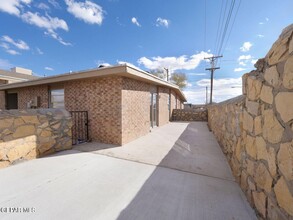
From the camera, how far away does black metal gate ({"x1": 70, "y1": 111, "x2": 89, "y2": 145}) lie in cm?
617

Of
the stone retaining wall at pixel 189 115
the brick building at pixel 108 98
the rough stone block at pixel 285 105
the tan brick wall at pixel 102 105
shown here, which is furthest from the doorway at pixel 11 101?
the rough stone block at pixel 285 105

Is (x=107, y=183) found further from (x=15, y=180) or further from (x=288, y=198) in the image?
(x=288, y=198)

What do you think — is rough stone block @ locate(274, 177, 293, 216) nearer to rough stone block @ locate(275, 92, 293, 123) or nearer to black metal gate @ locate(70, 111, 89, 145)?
rough stone block @ locate(275, 92, 293, 123)

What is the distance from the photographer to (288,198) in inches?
51.8

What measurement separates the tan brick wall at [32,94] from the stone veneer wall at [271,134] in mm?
8868

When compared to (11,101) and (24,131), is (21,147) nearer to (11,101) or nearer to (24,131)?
(24,131)

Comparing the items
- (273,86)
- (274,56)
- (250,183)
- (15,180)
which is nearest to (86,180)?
(15,180)

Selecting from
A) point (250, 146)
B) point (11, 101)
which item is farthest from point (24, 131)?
point (11, 101)

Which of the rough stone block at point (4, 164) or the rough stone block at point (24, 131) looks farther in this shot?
the rough stone block at point (24, 131)

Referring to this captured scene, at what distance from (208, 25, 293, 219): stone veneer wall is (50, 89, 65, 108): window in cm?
764

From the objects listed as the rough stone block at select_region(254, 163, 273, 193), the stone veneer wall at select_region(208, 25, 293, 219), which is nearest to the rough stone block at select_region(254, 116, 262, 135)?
the stone veneer wall at select_region(208, 25, 293, 219)

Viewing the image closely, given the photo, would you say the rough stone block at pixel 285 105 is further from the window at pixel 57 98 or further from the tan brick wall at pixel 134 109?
the window at pixel 57 98

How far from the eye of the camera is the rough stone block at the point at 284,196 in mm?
1294

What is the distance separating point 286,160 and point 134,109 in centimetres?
528
